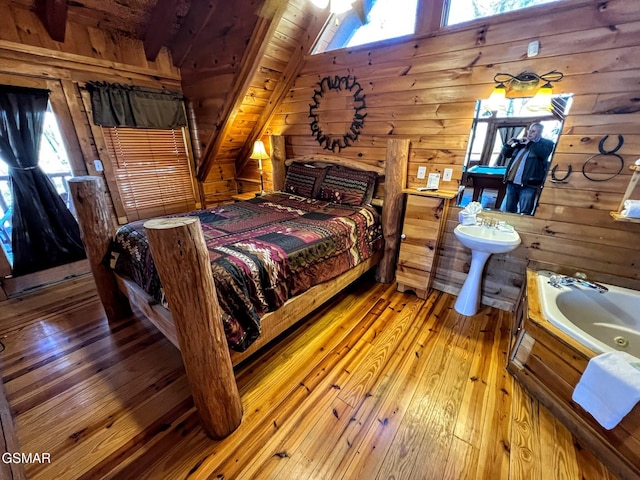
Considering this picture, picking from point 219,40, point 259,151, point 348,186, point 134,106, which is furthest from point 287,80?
point 134,106

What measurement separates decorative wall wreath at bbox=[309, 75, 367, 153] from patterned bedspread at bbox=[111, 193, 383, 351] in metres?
0.81

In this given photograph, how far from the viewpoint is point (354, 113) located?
8.99 feet

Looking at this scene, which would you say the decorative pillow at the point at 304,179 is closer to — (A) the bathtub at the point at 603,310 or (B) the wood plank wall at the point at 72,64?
(B) the wood plank wall at the point at 72,64

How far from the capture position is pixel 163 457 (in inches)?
47.6

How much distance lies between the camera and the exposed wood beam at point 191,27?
2602 millimetres

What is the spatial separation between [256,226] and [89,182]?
3.63 feet

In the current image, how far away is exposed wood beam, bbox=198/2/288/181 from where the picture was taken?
237 centimetres

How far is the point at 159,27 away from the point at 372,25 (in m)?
2.21

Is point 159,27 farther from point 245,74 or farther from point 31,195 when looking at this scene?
point 31,195

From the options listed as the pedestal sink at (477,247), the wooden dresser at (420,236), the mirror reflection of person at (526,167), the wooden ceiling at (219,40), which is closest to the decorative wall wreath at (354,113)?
the wooden ceiling at (219,40)

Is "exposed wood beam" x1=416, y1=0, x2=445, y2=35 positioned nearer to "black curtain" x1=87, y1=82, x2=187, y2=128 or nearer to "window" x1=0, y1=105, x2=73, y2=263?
"black curtain" x1=87, y1=82, x2=187, y2=128

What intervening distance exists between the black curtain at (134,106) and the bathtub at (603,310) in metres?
4.14

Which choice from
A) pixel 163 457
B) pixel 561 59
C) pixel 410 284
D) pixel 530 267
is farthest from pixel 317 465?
pixel 561 59

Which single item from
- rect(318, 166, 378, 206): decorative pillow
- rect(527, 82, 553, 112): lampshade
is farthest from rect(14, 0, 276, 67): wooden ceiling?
rect(527, 82, 553, 112): lampshade
